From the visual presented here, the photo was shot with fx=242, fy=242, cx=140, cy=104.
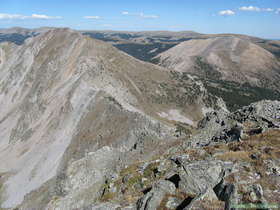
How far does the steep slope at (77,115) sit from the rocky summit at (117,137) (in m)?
0.27

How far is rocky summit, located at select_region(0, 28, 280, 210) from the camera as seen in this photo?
1527cm

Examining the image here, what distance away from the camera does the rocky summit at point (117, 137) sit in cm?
1527

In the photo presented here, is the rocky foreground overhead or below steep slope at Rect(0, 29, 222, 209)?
overhead

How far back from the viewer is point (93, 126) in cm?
5928

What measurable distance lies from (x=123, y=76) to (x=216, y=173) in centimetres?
7457

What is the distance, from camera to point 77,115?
66.0 meters

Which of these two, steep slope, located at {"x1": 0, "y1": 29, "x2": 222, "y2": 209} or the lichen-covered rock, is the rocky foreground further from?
steep slope, located at {"x1": 0, "y1": 29, "x2": 222, "y2": 209}

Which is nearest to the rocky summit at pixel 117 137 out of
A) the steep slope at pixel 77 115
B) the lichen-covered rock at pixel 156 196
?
the lichen-covered rock at pixel 156 196

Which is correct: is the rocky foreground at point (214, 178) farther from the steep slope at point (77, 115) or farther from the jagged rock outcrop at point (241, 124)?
the steep slope at point (77, 115)

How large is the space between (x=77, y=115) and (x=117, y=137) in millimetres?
18845

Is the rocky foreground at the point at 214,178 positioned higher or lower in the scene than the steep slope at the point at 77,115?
higher

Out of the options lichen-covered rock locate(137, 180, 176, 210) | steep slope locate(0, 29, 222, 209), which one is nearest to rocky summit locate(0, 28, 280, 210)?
lichen-covered rock locate(137, 180, 176, 210)

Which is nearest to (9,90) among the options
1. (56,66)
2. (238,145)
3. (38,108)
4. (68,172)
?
(56,66)

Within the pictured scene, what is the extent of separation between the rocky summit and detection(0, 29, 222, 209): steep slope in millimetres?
274
